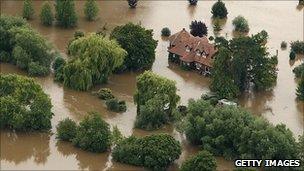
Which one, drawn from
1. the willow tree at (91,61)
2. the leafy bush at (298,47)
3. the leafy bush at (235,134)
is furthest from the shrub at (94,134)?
the leafy bush at (298,47)

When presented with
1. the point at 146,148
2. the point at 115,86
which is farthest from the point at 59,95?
the point at 146,148

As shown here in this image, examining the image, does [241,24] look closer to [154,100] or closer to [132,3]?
[132,3]

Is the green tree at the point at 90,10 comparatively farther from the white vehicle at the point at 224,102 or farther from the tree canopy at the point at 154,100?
the white vehicle at the point at 224,102

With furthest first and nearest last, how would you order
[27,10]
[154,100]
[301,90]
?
[27,10] < [301,90] < [154,100]

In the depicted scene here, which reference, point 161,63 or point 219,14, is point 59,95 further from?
point 219,14

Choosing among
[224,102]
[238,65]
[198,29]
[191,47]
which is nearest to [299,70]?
[238,65]

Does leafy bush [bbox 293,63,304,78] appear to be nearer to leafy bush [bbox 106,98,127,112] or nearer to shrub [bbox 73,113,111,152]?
leafy bush [bbox 106,98,127,112]

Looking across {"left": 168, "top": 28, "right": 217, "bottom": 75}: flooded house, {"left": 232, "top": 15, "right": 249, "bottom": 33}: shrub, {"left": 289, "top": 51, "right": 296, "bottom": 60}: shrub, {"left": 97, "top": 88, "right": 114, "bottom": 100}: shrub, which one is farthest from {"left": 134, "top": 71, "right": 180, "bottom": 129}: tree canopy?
{"left": 232, "top": 15, "right": 249, "bottom": 33}: shrub
